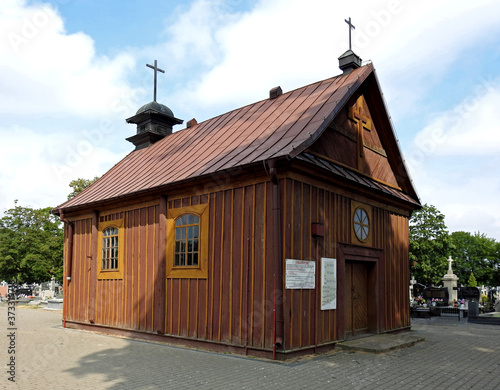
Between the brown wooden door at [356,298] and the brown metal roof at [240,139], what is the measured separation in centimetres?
379

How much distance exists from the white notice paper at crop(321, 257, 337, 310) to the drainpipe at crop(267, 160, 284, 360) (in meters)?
1.49

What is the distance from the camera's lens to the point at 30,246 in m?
42.0

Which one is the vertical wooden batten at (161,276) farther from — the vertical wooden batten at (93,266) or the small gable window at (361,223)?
the small gable window at (361,223)

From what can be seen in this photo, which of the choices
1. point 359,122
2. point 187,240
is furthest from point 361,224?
point 187,240

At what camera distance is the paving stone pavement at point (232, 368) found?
7.22 metres

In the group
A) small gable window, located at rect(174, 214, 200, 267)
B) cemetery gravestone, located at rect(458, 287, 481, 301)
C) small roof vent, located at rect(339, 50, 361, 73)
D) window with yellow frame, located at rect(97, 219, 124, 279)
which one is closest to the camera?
small gable window, located at rect(174, 214, 200, 267)

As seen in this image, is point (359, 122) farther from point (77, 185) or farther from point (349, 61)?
point (77, 185)

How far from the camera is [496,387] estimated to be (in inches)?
285

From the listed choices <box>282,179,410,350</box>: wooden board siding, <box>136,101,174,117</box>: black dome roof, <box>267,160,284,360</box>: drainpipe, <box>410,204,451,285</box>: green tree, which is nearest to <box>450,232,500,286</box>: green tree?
<box>410,204,451,285</box>: green tree

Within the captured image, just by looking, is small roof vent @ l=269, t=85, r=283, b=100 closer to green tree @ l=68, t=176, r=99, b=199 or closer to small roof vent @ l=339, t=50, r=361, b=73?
small roof vent @ l=339, t=50, r=361, b=73

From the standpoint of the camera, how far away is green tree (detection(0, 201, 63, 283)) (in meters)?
40.0

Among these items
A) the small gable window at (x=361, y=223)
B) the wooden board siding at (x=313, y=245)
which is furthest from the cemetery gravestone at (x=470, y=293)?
the small gable window at (x=361, y=223)

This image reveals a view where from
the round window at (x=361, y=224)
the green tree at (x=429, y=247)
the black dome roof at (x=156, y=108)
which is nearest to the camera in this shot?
the round window at (x=361, y=224)

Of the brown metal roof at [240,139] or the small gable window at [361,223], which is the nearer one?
the brown metal roof at [240,139]
